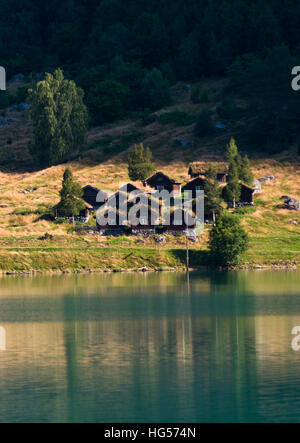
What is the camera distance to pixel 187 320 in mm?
66562

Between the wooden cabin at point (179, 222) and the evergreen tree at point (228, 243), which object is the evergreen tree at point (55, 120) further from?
the evergreen tree at point (228, 243)

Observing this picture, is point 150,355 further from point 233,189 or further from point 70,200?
point 233,189

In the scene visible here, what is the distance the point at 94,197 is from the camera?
453 ft

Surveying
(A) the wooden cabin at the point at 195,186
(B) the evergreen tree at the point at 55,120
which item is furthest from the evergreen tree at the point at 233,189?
(B) the evergreen tree at the point at 55,120

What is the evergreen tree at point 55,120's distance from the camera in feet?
548

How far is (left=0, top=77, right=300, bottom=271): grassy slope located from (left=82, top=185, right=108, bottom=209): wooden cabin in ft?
20.9

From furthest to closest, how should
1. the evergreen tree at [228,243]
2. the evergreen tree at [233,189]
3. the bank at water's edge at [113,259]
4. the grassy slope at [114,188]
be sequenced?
the evergreen tree at [233,189] < the grassy slope at [114,188] < the bank at water's edge at [113,259] < the evergreen tree at [228,243]

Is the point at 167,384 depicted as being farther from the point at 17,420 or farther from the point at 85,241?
the point at 85,241

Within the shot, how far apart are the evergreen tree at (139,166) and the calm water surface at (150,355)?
206 feet

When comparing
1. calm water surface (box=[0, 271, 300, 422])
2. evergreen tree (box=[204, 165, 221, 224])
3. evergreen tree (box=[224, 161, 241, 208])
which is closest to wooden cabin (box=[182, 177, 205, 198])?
evergreen tree (box=[224, 161, 241, 208])

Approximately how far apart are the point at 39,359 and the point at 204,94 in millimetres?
154729

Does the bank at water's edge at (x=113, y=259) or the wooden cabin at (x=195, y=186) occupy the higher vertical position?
the wooden cabin at (x=195, y=186)

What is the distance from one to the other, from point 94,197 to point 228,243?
3416 centimetres
